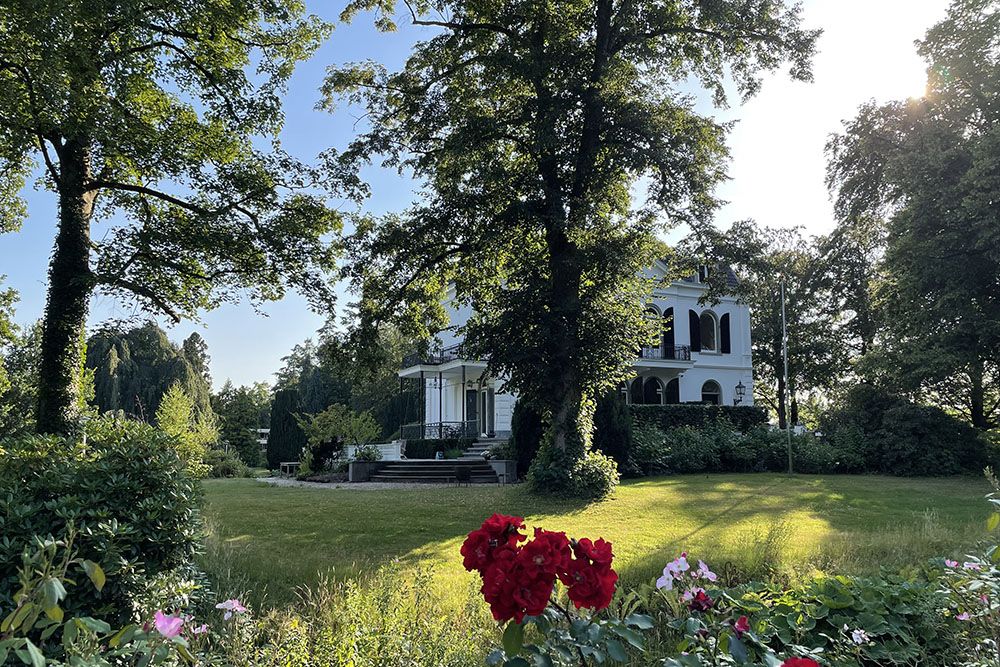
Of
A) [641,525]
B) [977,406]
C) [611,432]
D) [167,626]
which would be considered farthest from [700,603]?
[977,406]

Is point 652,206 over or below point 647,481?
over

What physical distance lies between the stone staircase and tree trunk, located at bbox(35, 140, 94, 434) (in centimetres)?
916

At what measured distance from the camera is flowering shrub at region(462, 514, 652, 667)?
212 cm

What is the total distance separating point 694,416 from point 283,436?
18.2 metres

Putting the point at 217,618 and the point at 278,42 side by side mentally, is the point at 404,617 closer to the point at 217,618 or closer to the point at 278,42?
the point at 217,618

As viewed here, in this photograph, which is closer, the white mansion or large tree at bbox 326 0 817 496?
large tree at bbox 326 0 817 496

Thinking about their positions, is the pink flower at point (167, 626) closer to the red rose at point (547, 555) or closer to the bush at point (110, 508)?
the red rose at point (547, 555)

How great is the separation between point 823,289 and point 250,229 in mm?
28917

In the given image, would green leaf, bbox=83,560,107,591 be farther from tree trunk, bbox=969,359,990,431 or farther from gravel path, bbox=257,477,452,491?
tree trunk, bbox=969,359,990,431

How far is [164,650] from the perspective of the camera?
1726 mm

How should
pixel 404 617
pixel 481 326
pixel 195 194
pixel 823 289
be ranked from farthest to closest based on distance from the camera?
pixel 823 289 → pixel 481 326 → pixel 195 194 → pixel 404 617

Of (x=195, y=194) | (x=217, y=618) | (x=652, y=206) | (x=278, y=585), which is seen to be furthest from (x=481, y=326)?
(x=217, y=618)

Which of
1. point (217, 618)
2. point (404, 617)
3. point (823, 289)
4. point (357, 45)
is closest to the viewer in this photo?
point (404, 617)

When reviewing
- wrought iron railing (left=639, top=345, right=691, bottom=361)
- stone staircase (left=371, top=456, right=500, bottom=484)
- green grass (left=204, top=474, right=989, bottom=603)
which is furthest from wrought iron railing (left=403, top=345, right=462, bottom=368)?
green grass (left=204, top=474, right=989, bottom=603)
